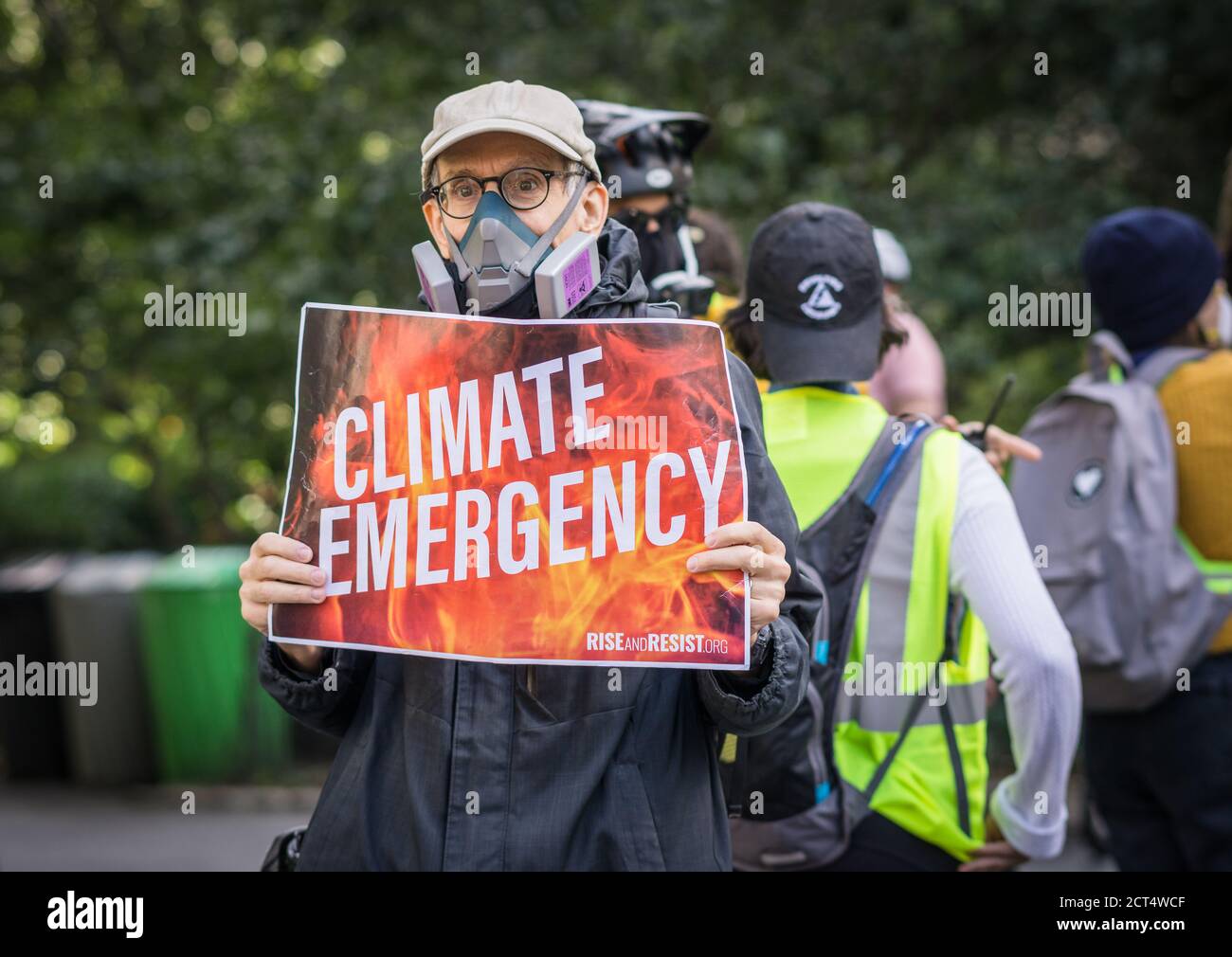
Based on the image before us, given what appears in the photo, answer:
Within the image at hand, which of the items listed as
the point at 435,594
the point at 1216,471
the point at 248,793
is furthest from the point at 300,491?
the point at 248,793

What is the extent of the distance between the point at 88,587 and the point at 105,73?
427 cm

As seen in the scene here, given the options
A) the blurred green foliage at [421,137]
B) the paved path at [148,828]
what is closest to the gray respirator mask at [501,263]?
the paved path at [148,828]

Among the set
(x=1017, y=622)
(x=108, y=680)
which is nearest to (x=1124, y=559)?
(x=1017, y=622)

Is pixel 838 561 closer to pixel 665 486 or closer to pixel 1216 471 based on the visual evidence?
pixel 665 486

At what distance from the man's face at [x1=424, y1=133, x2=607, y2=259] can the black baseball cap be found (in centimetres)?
84

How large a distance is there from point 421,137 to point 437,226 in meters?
6.52

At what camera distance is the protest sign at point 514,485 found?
2.20 metres

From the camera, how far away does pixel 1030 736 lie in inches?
120

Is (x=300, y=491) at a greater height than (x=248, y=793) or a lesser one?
greater

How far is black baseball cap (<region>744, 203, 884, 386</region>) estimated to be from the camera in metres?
3.11

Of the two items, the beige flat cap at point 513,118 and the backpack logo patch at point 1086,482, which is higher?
the beige flat cap at point 513,118

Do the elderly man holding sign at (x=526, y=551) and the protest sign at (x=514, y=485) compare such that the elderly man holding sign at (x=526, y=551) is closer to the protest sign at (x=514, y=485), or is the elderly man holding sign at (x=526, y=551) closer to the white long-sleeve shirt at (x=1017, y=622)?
the protest sign at (x=514, y=485)

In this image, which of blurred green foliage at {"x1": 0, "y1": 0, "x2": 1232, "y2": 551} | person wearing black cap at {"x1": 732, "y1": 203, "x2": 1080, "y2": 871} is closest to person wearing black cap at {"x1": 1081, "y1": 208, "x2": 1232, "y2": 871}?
person wearing black cap at {"x1": 732, "y1": 203, "x2": 1080, "y2": 871}

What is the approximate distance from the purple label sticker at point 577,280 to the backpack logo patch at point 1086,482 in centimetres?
200
